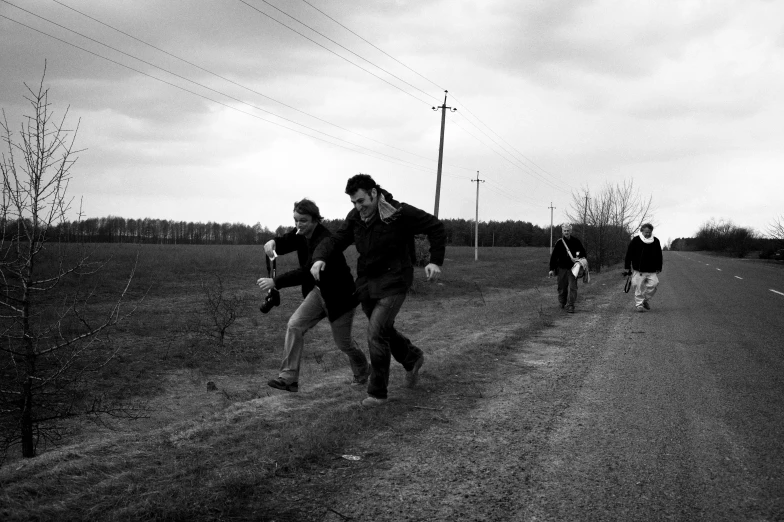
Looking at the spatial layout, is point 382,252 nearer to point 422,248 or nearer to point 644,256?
point 644,256

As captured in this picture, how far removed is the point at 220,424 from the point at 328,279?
1607 millimetres

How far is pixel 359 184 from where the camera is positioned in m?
5.44

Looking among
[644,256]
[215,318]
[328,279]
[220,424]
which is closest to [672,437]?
[328,279]

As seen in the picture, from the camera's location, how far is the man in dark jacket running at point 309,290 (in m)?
5.78

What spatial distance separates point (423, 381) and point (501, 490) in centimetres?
285

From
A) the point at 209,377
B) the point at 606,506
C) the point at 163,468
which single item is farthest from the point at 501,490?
the point at 209,377

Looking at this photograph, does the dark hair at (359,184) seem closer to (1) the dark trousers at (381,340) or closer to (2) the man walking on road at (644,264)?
(1) the dark trousers at (381,340)

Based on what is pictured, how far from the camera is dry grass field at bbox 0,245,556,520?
11.5ft

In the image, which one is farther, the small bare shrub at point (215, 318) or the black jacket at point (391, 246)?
the small bare shrub at point (215, 318)

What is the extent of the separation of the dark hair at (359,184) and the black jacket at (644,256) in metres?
9.83

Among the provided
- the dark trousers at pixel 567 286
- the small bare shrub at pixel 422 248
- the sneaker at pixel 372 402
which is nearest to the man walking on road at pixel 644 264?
the dark trousers at pixel 567 286

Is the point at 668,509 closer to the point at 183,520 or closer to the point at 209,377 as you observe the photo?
the point at 183,520

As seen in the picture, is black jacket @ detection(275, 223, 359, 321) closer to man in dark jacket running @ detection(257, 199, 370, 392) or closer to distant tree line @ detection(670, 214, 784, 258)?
man in dark jacket running @ detection(257, 199, 370, 392)

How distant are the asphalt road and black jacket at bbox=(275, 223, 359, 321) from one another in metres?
2.27
